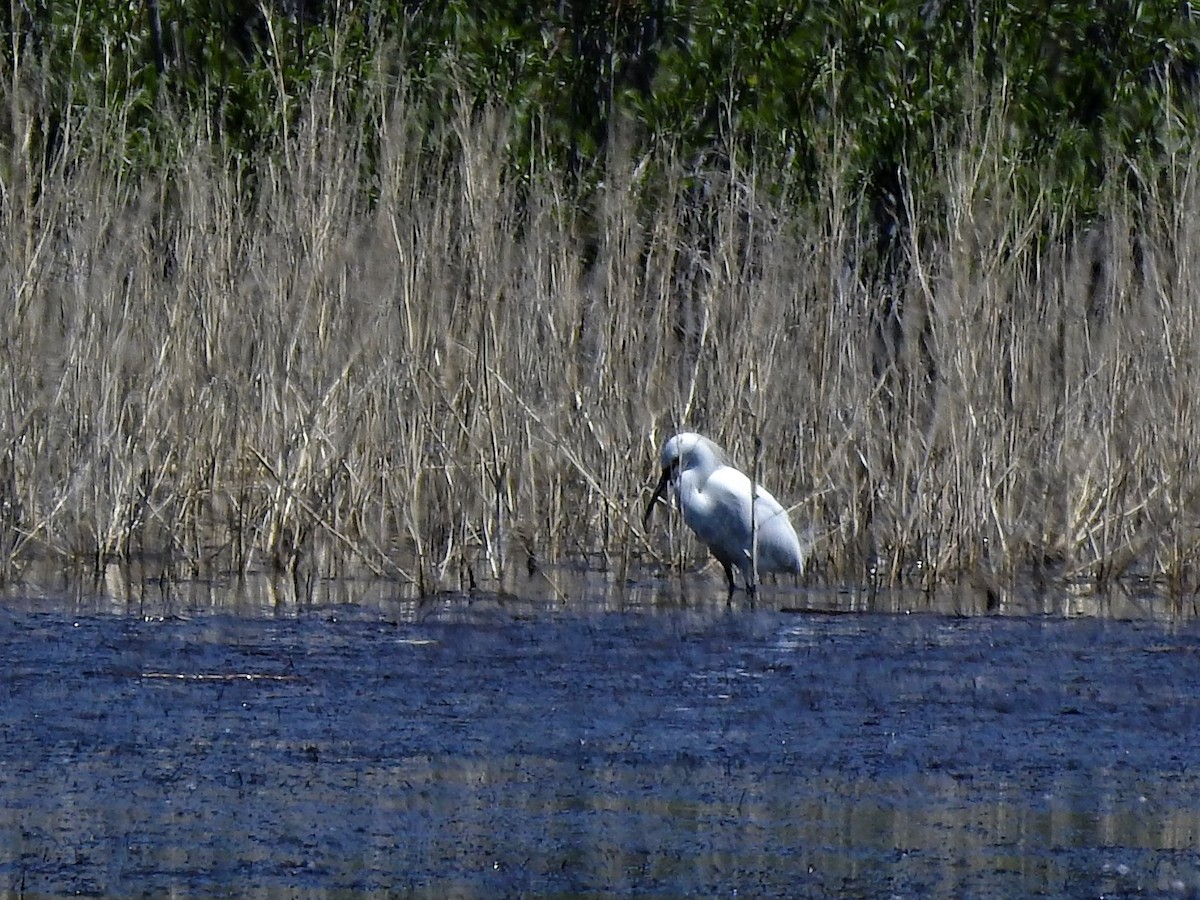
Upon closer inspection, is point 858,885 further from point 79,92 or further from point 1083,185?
point 1083,185

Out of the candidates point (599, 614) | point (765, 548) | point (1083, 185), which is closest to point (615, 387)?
point (765, 548)

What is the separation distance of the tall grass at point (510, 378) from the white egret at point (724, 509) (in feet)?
0.44

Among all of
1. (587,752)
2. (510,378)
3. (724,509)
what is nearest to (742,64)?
(510,378)

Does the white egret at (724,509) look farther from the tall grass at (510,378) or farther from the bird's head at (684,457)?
the tall grass at (510,378)

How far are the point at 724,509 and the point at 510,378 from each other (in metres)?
0.86

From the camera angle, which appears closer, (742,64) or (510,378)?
(510,378)

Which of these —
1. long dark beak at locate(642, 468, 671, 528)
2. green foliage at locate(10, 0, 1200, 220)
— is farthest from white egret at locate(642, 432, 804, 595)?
green foliage at locate(10, 0, 1200, 220)

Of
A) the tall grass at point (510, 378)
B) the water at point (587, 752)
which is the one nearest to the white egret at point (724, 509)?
the tall grass at point (510, 378)

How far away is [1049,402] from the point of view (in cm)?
713

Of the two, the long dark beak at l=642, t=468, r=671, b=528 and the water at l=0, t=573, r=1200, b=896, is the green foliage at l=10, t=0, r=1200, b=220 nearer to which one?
the long dark beak at l=642, t=468, r=671, b=528

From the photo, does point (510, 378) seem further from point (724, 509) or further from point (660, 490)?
point (724, 509)

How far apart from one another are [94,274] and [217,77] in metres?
3.65

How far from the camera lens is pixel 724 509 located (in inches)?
276

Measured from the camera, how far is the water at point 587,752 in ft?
11.9
